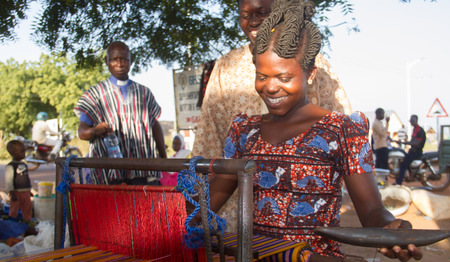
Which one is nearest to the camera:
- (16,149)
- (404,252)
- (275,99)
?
(404,252)

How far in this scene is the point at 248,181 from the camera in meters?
1.29

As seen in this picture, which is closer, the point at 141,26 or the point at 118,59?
the point at 118,59

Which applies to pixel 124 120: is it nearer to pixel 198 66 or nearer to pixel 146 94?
pixel 146 94

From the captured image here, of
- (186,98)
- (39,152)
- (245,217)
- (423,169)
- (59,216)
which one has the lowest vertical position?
(423,169)

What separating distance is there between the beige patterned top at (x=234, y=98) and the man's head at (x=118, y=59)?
95cm

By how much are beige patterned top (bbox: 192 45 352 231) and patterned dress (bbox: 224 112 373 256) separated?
0.96 m

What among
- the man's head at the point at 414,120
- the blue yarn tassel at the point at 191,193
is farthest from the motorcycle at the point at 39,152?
the blue yarn tassel at the point at 191,193

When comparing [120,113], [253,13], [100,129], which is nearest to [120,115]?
[120,113]

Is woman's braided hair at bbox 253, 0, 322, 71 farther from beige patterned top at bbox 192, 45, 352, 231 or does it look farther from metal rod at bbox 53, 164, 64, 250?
metal rod at bbox 53, 164, 64, 250

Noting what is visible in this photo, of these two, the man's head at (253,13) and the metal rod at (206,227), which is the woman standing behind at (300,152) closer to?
the metal rod at (206,227)

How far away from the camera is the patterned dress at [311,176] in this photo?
1.61 metres

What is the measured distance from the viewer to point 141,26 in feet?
16.6

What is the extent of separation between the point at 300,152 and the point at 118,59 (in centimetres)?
237

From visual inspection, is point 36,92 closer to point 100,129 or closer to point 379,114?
point 379,114
